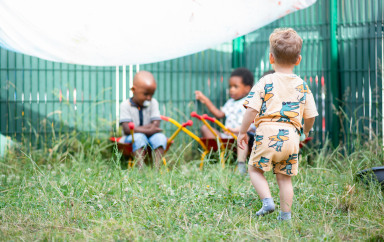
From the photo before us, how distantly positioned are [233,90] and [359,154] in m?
1.45

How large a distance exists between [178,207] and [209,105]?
246cm

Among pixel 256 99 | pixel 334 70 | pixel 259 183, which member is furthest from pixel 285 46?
pixel 334 70

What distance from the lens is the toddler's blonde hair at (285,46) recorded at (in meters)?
2.79

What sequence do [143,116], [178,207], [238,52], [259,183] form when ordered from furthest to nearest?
[238,52] < [143,116] < [178,207] < [259,183]

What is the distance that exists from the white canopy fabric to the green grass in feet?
2.96

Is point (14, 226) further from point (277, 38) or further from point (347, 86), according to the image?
point (347, 86)

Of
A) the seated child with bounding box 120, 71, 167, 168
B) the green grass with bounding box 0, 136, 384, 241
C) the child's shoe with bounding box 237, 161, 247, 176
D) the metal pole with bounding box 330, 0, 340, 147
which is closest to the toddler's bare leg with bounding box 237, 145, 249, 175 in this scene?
the child's shoe with bounding box 237, 161, 247, 176

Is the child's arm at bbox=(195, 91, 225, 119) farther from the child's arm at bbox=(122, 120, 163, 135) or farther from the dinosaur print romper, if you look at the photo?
the dinosaur print romper

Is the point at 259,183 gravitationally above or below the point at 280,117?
below

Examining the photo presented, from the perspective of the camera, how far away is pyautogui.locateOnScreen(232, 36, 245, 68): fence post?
18.1 feet

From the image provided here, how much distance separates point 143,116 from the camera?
15.9ft

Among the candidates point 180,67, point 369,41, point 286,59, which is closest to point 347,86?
point 369,41

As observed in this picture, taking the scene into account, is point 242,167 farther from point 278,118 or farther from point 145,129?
point 278,118

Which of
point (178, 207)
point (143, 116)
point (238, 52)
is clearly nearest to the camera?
point (178, 207)
